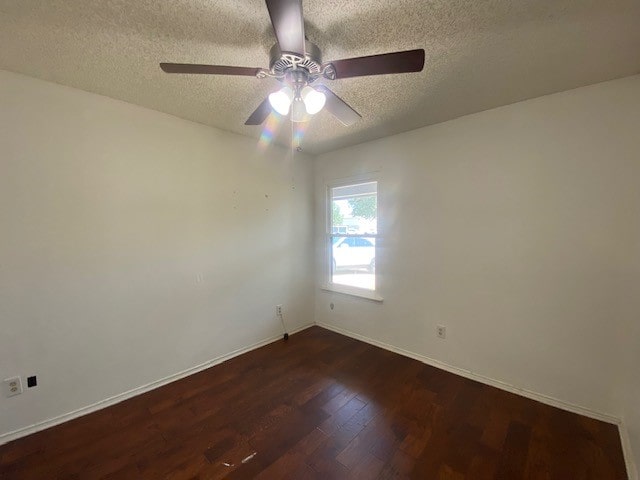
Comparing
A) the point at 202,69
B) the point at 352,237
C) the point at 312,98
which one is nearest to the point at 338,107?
the point at 312,98

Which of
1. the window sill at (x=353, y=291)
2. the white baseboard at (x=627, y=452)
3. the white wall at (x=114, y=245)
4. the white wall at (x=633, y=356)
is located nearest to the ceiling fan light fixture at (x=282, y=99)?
the white wall at (x=114, y=245)

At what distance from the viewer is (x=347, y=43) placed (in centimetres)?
149

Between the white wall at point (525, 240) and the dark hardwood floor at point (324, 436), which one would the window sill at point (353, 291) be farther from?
the dark hardwood floor at point (324, 436)

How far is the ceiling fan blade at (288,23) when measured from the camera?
0.98 m

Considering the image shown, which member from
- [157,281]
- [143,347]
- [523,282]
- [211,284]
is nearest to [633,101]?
[523,282]

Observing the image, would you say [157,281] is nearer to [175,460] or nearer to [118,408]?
[118,408]

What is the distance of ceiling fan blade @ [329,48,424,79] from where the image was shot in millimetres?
1181

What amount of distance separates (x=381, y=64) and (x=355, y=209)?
2.24 meters

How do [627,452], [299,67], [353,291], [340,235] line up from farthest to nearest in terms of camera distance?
[340,235], [353,291], [627,452], [299,67]

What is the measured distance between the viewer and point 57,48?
1.54 meters

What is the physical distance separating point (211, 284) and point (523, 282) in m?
2.90

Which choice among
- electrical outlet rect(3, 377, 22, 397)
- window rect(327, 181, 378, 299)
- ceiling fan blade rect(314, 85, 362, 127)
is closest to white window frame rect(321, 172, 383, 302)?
window rect(327, 181, 378, 299)

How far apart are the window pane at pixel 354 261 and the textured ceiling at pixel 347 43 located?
172 cm

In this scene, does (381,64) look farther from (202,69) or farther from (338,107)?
(202,69)
